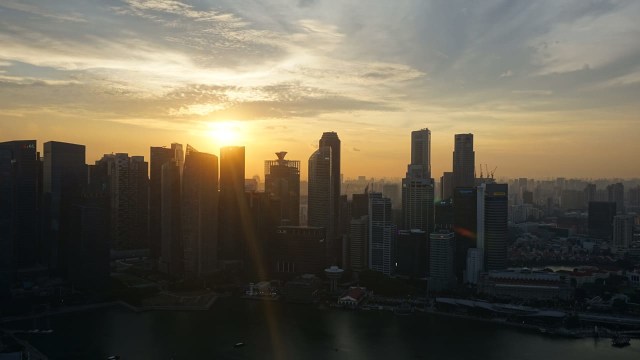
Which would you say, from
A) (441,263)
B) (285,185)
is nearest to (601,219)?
(441,263)

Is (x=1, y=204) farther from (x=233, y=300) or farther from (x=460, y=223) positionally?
(x=460, y=223)

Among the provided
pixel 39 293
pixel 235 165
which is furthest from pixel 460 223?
pixel 39 293

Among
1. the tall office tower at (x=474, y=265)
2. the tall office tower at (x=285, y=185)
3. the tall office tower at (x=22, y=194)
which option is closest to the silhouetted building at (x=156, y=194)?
the tall office tower at (x=285, y=185)

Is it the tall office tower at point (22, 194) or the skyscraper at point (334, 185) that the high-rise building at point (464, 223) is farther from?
the tall office tower at point (22, 194)

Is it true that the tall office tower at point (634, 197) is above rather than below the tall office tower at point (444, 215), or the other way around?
above

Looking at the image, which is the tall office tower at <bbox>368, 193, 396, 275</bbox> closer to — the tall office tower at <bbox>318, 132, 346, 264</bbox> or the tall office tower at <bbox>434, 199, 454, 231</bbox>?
the tall office tower at <bbox>318, 132, 346, 264</bbox>

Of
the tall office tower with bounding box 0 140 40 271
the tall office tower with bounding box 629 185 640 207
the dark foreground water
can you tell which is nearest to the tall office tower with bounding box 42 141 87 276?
the tall office tower with bounding box 0 140 40 271
